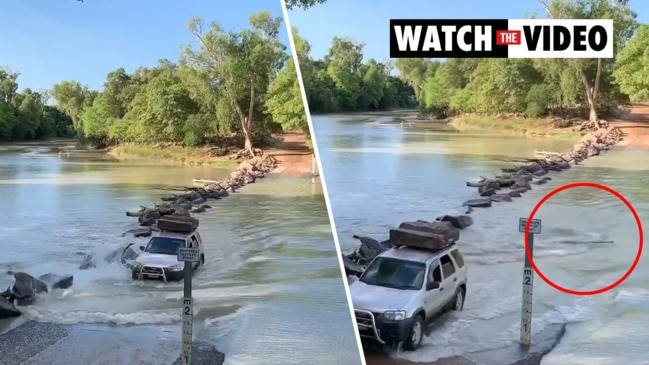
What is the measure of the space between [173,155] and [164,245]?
428mm

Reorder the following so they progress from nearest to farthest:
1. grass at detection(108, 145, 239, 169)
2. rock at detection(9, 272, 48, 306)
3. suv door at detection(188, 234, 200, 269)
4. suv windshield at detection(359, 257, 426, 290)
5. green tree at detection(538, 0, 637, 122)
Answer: green tree at detection(538, 0, 637, 122) → suv windshield at detection(359, 257, 426, 290) → rock at detection(9, 272, 48, 306) → suv door at detection(188, 234, 200, 269) → grass at detection(108, 145, 239, 169)

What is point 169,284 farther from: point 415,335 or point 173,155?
point 415,335

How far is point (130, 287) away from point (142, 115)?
0.77 meters

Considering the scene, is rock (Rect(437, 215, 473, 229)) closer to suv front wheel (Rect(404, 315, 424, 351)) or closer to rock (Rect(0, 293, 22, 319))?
suv front wheel (Rect(404, 315, 424, 351))

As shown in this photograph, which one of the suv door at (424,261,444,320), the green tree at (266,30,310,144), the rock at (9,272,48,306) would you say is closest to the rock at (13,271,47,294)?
the rock at (9,272,48,306)

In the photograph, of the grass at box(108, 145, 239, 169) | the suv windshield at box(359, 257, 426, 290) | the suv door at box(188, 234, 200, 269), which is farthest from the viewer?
the grass at box(108, 145, 239, 169)

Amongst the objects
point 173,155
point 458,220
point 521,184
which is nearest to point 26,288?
point 173,155

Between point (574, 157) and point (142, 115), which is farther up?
point (142, 115)

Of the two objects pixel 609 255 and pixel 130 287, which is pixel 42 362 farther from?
pixel 609 255

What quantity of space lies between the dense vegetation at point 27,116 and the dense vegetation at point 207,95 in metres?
0.07

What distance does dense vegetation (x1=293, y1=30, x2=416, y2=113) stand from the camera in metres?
2.25

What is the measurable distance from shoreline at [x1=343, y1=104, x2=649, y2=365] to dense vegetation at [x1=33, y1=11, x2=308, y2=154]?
2.65 ft

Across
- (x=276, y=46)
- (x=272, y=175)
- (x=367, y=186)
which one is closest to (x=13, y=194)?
(x=272, y=175)

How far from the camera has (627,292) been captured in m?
2.09
